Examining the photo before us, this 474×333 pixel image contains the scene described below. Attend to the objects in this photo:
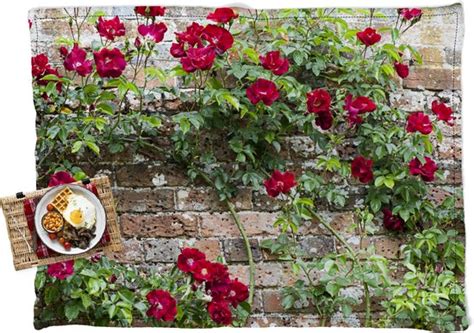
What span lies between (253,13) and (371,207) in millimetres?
606

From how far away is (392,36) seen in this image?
2258 millimetres

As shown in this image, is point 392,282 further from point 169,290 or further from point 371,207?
point 169,290

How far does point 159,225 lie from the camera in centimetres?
228

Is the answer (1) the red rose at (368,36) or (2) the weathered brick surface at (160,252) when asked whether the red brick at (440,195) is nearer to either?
(1) the red rose at (368,36)

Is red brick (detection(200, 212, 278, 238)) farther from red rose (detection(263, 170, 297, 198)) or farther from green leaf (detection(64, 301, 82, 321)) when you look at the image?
green leaf (detection(64, 301, 82, 321))

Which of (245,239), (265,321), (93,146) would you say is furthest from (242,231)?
(93,146)

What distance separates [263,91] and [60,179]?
1.88ft

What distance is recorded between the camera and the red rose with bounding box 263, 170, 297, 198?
2.23 meters

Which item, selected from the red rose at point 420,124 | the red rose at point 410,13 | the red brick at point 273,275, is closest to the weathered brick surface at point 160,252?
the red brick at point 273,275

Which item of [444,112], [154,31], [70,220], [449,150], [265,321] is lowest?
[265,321]

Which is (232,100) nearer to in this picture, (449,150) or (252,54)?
(252,54)

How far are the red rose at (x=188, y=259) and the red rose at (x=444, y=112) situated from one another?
729 millimetres

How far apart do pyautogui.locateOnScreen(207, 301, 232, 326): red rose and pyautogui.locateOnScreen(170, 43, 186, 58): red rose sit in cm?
65

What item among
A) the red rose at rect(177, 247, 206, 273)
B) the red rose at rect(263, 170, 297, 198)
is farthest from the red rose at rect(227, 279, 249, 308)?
the red rose at rect(263, 170, 297, 198)
